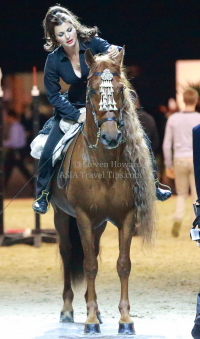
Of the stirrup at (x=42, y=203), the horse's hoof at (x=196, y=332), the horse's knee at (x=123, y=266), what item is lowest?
the horse's hoof at (x=196, y=332)

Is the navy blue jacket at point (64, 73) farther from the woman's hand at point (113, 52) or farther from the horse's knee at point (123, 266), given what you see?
the horse's knee at point (123, 266)

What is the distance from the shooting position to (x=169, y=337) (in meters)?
5.20

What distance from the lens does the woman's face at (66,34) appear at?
18.7ft

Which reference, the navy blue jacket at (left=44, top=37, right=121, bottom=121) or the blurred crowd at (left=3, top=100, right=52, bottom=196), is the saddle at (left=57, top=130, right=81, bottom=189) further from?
the blurred crowd at (left=3, top=100, right=52, bottom=196)

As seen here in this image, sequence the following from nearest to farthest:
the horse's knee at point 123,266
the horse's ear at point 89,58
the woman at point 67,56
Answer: the horse's ear at point 89,58
the horse's knee at point 123,266
the woman at point 67,56

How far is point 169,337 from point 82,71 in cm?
215

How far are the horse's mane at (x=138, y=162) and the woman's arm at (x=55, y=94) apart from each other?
52cm

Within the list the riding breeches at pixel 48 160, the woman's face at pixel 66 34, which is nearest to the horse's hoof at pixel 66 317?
the riding breeches at pixel 48 160

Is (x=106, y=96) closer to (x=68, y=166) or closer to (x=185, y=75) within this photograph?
(x=68, y=166)

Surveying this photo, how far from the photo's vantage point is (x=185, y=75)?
15.1 m

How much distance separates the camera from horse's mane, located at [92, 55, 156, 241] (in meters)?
5.29

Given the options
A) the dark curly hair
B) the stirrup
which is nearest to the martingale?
the dark curly hair

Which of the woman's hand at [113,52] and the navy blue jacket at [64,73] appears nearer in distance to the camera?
the woman's hand at [113,52]

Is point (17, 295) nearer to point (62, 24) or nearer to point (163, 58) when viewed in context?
point (62, 24)
